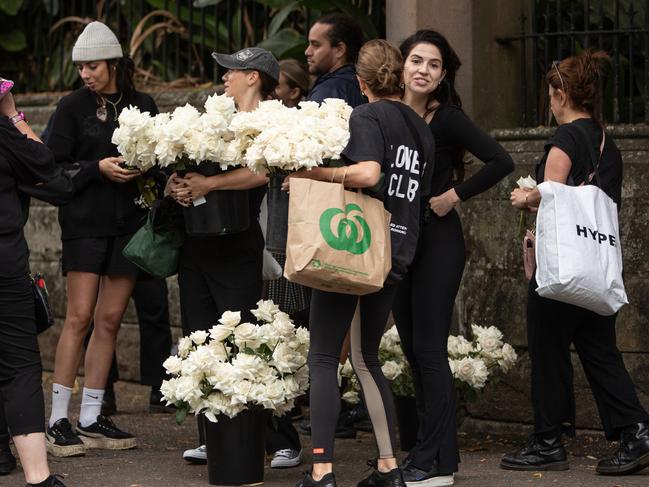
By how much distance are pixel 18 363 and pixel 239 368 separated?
3.16 ft

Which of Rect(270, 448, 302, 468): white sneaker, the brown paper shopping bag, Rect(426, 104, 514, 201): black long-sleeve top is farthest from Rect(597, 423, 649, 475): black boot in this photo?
the brown paper shopping bag

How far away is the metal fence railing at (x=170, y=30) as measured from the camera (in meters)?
9.03

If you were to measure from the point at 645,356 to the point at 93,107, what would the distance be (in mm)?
3225

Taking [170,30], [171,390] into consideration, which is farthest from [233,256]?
[170,30]

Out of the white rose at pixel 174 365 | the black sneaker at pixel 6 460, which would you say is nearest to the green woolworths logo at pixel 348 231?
the white rose at pixel 174 365

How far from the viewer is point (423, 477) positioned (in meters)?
6.26

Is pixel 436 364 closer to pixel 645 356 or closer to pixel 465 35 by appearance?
pixel 645 356

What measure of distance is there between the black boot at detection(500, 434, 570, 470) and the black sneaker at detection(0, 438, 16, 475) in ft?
7.89

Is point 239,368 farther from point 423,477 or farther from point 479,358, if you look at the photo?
point 479,358

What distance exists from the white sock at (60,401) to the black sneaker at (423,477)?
2002mm

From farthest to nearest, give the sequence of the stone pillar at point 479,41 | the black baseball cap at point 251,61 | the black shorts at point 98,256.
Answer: the stone pillar at point 479,41 → the black shorts at point 98,256 → the black baseball cap at point 251,61

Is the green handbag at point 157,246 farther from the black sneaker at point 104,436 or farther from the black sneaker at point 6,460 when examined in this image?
the black sneaker at point 104,436

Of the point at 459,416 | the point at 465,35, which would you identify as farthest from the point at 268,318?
the point at 465,35

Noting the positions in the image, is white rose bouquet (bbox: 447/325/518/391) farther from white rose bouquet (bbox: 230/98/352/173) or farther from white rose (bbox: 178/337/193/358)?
white rose bouquet (bbox: 230/98/352/173)
